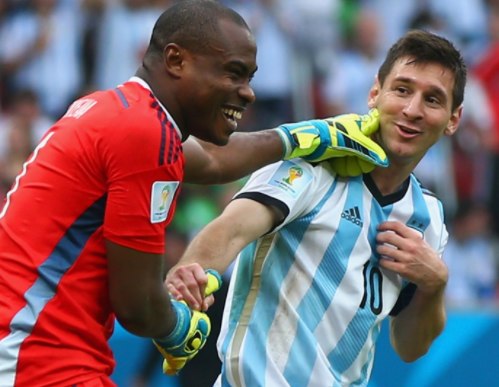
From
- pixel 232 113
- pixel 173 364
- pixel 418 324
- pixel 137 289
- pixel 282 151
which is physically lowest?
pixel 173 364

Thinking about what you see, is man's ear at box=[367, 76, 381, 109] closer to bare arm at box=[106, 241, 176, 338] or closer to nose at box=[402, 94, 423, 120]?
nose at box=[402, 94, 423, 120]

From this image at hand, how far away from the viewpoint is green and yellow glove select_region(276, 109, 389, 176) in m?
4.66

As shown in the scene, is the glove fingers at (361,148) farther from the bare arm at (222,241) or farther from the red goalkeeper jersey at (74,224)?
the red goalkeeper jersey at (74,224)

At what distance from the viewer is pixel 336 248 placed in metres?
4.68

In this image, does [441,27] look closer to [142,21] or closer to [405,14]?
[405,14]

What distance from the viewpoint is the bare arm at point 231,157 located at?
460cm

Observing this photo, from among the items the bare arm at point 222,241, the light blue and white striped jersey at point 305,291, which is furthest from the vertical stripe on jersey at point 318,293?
the bare arm at point 222,241

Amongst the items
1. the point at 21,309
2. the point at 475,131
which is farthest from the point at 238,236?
the point at 475,131

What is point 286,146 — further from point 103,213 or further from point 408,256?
point 103,213

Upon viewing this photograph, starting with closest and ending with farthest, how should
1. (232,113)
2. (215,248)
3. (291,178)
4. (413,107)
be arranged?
(232,113), (215,248), (291,178), (413,107)

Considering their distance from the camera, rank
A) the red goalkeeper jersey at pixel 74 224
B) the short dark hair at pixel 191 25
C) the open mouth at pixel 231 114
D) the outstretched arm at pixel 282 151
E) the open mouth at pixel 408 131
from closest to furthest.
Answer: the red goalkeeper jersey at pixel 74 224
the short dark hair at pixel 191 25
the open mouth at pixel 231 114
the outstretched arm at pixel 282 151
the open mouth at pixel 408 131

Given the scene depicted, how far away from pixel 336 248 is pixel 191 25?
4.17 ft

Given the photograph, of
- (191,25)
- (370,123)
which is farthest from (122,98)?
(370,123)

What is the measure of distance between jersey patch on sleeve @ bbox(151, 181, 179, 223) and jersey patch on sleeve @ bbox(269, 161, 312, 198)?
0.83 meters
